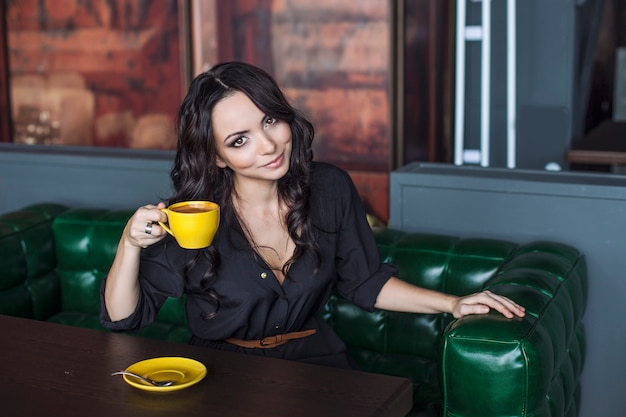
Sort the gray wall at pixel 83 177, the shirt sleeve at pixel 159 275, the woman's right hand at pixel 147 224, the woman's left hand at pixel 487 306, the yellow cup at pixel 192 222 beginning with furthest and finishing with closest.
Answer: the gray wall at pixel 83 177
the shirt sleeve at pixel 159 275
the woman's left hand at pixel 487 306
the woman's right hand at pixel 147 224
the yellow cup at pixel 192 222

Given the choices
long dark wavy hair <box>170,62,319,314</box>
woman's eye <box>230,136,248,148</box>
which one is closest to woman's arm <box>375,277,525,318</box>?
long dark wavy hair <box>170,62,319,314</box>

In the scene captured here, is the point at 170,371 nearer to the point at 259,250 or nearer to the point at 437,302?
the point at 259,250

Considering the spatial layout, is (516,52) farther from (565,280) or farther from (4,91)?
(4,91)

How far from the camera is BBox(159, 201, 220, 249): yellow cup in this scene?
1558 mm

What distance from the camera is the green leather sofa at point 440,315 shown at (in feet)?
5.59

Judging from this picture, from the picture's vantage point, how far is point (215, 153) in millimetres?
1909

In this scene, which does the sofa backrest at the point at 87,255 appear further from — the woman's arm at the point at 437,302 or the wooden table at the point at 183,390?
the wooden table at the point at 183,390

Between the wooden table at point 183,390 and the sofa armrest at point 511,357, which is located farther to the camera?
the sofa armrest at point 511,357

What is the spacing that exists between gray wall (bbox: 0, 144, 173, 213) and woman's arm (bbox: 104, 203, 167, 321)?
1169 millimetres

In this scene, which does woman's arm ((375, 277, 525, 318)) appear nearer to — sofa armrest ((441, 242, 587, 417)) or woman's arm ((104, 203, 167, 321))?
sofa armrest ((441, 242, 587, 417))

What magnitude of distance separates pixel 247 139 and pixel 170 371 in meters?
0.55

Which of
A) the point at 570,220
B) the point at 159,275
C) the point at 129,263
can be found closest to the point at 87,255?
the point at 159,275

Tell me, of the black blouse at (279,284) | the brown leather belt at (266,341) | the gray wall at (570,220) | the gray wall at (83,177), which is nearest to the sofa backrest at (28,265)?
the gray wall at (83,177)

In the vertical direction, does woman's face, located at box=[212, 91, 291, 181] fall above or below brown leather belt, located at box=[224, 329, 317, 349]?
above
